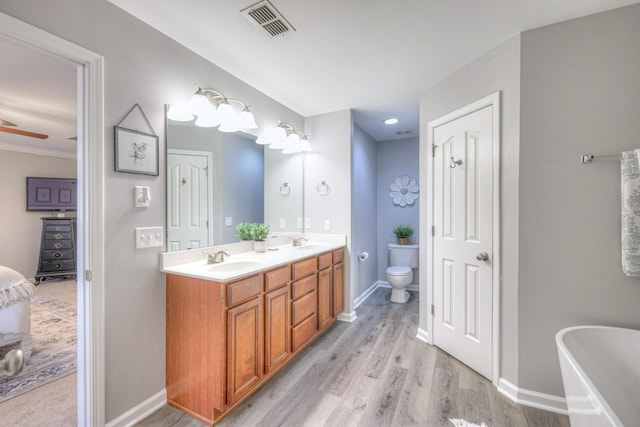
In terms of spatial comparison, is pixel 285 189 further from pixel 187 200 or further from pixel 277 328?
pixel 277 328

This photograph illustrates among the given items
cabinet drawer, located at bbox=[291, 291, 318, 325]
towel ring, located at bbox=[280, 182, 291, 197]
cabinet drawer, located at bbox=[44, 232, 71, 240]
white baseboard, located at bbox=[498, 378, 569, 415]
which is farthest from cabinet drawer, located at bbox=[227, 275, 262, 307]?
cabinet drawer, located at bbox=[44, 232, 71, 240]

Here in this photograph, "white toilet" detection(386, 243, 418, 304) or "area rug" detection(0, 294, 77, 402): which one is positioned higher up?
"white toilet" detection(386, 243, 418, 304)

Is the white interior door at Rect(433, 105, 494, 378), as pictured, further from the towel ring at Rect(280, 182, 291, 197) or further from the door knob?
the towel ring at Rect(280, 182, 291, 197)

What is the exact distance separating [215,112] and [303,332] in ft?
6.20

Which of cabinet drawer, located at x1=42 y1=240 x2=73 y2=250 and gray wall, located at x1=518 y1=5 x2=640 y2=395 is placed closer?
gray wall, located at x1=518 y1=5 x2=640 y2=395

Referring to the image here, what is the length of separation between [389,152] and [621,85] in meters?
2.94

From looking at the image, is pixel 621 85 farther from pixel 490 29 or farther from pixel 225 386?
pixel 225 386

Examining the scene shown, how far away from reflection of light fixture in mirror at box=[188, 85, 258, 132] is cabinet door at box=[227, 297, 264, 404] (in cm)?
134

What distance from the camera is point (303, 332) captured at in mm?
2326

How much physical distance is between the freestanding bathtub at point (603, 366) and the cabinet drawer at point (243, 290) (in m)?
1.65

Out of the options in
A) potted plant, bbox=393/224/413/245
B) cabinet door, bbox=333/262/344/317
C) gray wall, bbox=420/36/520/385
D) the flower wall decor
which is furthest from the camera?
the flower wall decor

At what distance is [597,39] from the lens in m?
1.61

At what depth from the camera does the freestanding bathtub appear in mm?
1212

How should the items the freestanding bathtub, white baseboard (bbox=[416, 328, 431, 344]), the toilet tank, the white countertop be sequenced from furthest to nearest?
1. the toilet tank
2. white baseboard (bbox=[416, 328, 431, 344])
3. the white countertop
4. the freestanding bathtub
